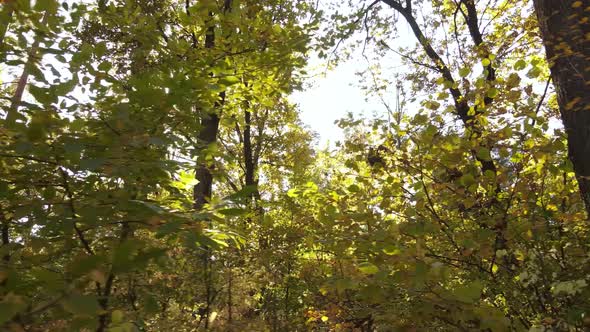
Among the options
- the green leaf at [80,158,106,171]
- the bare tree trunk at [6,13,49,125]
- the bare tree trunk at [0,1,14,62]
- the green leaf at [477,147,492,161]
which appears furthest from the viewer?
the green leaf at [477,147,492,161]

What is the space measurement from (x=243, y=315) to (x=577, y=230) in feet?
14.2

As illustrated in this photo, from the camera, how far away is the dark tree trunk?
3.23 m

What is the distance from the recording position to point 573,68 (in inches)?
133

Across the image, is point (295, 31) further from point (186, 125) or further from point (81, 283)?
point (81, 283)

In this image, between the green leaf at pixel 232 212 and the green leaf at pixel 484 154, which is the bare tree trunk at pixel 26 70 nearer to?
the green leaf at pixel 232 212

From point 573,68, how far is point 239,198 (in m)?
3.18

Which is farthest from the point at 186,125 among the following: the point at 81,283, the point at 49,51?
the point at 81,283

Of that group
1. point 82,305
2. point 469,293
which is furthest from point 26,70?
point 469,293

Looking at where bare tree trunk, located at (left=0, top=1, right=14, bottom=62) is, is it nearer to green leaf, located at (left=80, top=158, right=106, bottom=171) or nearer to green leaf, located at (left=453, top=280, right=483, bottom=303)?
green leaf, located at (left=80, top=158, right=106, bottom=171)

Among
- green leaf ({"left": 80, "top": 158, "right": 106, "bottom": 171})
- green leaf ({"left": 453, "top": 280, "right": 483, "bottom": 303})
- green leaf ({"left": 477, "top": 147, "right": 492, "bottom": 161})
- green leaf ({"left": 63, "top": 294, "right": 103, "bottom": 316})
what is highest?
green leaf ({"left": 477, "top": 147, "right": 492, "bottom": 161})

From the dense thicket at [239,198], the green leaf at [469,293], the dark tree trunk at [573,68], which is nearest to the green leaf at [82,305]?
the dense thicket at [239,198]

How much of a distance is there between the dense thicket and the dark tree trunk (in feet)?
0.05

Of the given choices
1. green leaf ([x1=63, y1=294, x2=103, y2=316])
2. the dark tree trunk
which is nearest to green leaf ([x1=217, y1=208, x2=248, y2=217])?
green leaf ([x1=63, y1=294, x2=103, y2=316])

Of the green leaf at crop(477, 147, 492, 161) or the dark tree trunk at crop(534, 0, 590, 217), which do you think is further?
the dark tree trunk at crop(534, 0, 590, 217)
